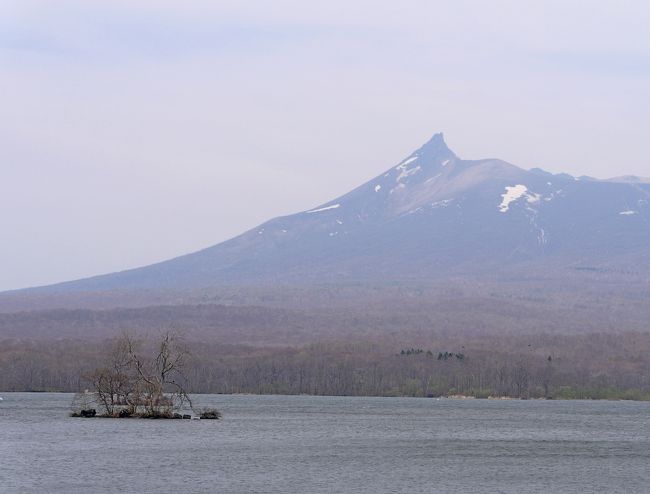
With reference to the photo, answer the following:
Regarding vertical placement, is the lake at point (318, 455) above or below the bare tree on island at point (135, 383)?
below

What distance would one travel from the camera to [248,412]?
160 meters

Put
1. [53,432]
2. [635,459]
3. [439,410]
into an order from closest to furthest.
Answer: [635,459]
[53,432]
[439,410]

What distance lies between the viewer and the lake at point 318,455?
7094 cm

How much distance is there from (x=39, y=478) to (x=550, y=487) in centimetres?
2925

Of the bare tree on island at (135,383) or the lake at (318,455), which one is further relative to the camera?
the bare tree on island at (135,383)

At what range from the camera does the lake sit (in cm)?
7094

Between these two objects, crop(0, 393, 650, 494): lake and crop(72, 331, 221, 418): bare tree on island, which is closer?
crop(0, 393, 650, 494): lake

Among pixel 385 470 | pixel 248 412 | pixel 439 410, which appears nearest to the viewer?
pixel 385 470

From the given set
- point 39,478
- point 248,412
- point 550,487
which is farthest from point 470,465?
point 248,412

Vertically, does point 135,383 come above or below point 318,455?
above

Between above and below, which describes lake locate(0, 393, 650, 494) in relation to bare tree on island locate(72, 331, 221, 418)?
below

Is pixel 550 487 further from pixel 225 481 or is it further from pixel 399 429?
pixel 399 429

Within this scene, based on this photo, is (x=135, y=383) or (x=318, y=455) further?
(x=135, y=383)

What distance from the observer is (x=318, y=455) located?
90562 mm
